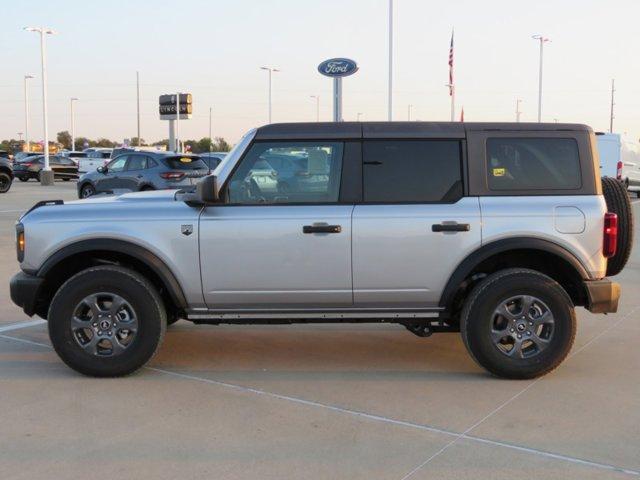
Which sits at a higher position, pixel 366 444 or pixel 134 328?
pixel 134 328

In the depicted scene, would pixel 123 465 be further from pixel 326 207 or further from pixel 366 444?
pixel 326 207

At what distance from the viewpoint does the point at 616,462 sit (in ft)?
12.7

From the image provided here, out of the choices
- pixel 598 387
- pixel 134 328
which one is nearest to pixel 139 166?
pixel 134 328

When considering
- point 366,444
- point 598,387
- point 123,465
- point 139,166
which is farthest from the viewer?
point 139,166

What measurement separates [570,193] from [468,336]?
4.11 feet

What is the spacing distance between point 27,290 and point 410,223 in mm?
2775

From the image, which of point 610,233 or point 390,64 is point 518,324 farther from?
point 390,64

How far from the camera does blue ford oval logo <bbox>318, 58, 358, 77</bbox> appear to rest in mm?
23047

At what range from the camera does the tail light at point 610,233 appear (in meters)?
5.23

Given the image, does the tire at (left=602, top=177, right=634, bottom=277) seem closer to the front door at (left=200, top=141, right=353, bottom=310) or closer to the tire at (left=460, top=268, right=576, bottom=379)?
the tire at (left=460, top=268, right=576, bottom=379)

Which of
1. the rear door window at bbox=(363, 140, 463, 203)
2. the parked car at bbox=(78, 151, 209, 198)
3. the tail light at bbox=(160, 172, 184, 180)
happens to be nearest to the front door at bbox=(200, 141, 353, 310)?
the rear door window at bbox=(363, 140, 463, 203)

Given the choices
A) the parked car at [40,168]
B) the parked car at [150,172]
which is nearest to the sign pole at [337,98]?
the parked car at [150,172]

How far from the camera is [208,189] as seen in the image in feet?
17.0

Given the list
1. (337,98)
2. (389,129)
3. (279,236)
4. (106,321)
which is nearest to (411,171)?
(389,129)
